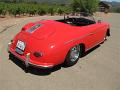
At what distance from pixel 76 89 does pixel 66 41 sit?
4.12 ft

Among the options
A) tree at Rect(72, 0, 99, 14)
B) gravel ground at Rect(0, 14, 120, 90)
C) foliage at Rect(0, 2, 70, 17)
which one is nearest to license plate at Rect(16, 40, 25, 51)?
gravel ground at Rect(0, 14, 120, 90)

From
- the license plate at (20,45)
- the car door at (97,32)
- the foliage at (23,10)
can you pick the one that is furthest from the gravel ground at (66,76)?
the foliage at (23,10)

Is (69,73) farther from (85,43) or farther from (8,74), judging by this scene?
(8,74)

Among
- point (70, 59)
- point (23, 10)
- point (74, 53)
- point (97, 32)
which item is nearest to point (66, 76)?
point (70, 59)

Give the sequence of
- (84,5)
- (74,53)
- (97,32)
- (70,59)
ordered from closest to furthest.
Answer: (70,59)
(74,53)
(97,32)
(84,5)

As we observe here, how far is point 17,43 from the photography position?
5.39m

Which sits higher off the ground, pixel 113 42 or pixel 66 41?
pixel 66 41

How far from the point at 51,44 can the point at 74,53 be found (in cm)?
103

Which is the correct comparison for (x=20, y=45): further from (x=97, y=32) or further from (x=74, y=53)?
(x=97, y=32)

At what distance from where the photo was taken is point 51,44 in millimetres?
4910

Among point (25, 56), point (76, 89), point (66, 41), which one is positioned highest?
point (66, 41)

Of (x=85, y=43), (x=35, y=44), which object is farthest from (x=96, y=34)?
(x=35, y=44)

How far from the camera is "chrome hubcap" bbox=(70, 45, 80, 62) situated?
5543 mm

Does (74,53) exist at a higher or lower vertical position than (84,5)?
lower
